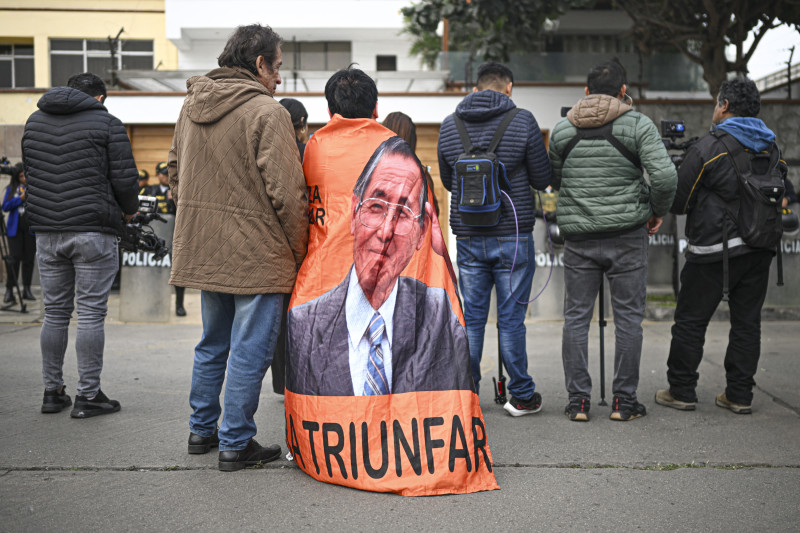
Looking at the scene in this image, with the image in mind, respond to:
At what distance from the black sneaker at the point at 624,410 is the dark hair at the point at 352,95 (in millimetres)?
2314

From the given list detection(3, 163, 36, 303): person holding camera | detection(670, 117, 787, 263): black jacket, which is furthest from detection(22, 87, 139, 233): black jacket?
detection(3, 163, 36, 303): person holding camera

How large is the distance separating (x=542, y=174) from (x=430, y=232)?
48.0 inches

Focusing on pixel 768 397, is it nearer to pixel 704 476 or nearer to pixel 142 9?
pixel 704 476

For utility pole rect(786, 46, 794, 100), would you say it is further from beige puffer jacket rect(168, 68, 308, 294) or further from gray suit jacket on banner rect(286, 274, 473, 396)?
beige puffer jacket rect(168, 68, 308, 294)

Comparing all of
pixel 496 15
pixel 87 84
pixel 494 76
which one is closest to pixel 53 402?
pixel 87 84

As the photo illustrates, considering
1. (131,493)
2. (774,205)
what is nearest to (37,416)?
(131,493)

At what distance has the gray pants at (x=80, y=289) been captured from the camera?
4602 millimetres

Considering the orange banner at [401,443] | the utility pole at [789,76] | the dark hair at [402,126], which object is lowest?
the orange banner at [401,443]

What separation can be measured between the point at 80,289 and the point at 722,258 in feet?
13.0

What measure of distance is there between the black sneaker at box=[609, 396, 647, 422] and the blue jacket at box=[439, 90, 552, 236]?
3.85 feet

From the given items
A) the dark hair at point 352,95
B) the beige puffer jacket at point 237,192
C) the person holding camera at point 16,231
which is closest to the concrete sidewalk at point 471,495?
the beige puffer jacket at point 237,192

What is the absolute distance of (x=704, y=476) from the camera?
366 centimetres

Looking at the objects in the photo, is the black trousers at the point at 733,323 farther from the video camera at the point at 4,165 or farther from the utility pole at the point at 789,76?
the utility pole at the point at 789,76

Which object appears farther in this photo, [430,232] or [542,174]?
[542,174]
